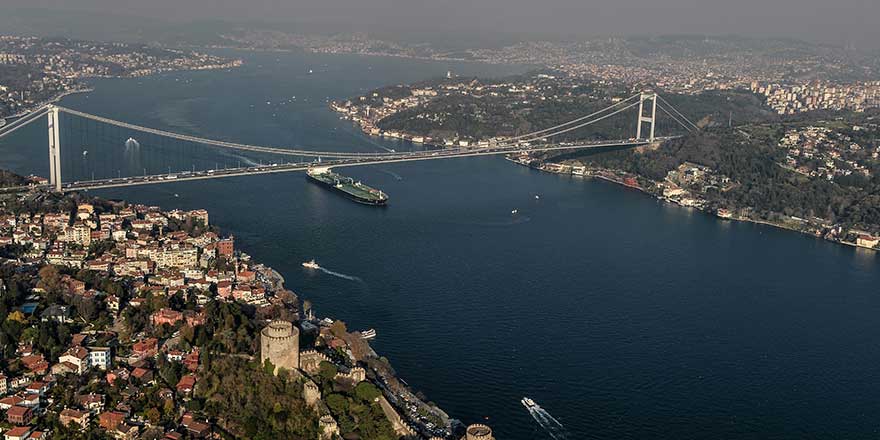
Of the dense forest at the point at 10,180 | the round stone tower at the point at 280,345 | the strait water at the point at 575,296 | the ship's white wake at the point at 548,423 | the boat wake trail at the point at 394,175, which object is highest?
the dense forest at the point at 10,180

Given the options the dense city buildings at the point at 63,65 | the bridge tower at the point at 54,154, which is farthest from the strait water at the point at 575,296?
the dense city buildings at the point at 63,65

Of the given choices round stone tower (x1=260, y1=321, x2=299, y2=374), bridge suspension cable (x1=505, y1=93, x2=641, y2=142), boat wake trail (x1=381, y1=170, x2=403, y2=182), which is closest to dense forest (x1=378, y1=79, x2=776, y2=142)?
bridge suspension cable (x1=505, y1=93, x2=641, y2=142)

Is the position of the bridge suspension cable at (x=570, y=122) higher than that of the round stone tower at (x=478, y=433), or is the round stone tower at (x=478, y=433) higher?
the bridge suspension cable at (x=570, y=122)

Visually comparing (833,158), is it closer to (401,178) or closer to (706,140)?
(706,140)

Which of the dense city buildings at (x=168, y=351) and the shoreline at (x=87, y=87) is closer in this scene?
the dense city buildings at (x=168, y=351)

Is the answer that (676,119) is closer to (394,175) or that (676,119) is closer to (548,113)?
(548,113)

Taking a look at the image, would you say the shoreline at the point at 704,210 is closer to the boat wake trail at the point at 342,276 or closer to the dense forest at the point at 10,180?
the boat wake trail at the point at 342,276

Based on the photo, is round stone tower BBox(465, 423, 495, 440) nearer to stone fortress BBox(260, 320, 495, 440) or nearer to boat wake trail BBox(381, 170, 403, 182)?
stone fortress BBox(260, 320, 495, 440)
